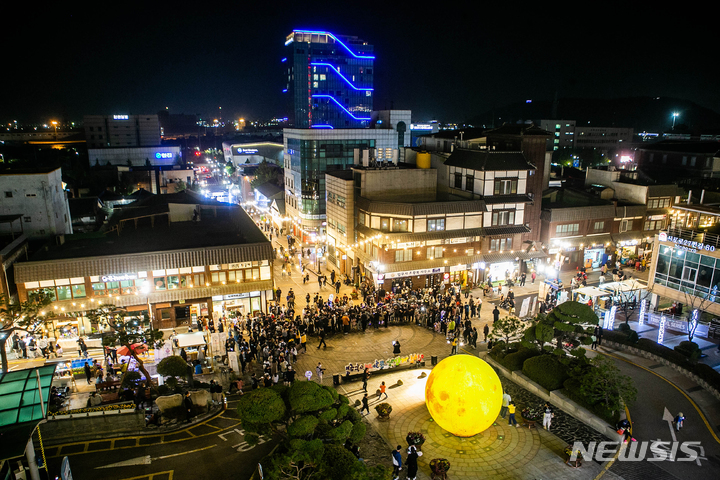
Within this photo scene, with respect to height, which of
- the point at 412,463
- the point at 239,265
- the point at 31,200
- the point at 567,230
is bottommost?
the point at 412,463

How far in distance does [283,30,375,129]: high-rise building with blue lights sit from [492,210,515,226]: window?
66.0 meters

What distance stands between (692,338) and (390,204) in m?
20.9

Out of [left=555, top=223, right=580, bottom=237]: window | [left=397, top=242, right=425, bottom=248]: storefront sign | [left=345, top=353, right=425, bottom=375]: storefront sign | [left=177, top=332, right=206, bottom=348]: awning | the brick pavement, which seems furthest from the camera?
[left=555, top=223, right=580, bottom=237]: window

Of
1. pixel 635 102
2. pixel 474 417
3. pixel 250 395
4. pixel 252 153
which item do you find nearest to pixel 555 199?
pixel 474 417

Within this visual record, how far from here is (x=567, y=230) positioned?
133 ft

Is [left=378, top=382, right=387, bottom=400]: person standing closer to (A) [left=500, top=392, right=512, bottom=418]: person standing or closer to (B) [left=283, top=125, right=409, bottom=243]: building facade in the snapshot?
(A) [left=500, top=392, right=512, bottom=418]: person standing

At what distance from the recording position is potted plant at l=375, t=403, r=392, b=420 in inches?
734

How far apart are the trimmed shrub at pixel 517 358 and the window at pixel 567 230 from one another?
805 inches

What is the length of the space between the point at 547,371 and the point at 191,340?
719 inches

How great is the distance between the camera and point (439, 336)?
93.3 feet

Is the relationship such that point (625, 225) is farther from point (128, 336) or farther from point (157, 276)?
point (128, 336)

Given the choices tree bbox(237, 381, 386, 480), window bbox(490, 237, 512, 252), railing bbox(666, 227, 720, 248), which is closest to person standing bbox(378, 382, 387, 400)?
tree bbox(237, 381, 386, 480)

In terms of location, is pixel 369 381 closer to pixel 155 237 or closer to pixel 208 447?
pixel 208 447

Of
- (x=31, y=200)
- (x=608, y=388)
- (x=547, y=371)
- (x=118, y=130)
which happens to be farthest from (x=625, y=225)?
(x=118, y=130)
